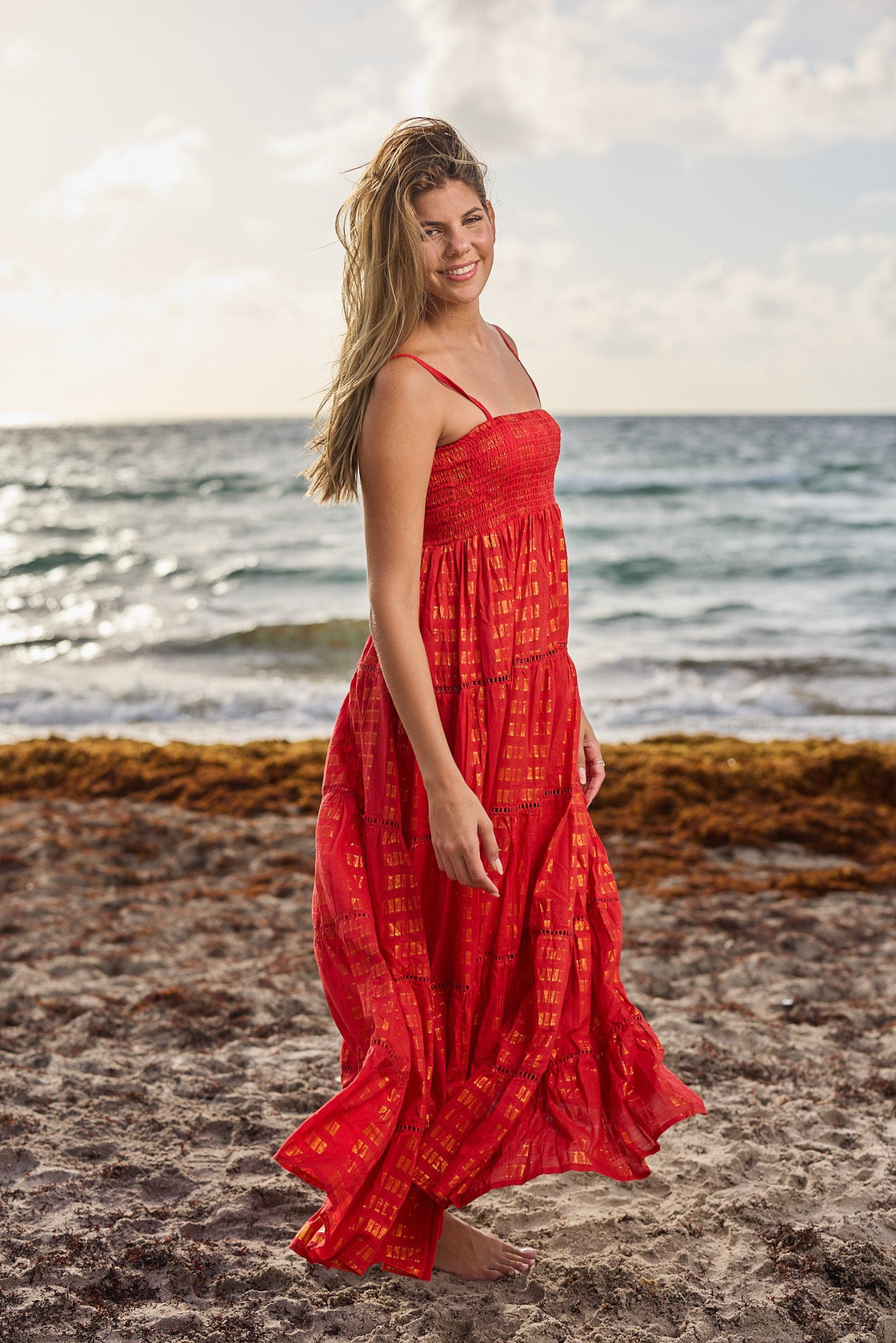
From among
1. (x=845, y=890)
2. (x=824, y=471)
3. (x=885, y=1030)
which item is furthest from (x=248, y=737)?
(x=824, y=471)

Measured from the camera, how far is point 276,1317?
2.32 m

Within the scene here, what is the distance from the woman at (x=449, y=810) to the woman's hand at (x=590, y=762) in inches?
6.3

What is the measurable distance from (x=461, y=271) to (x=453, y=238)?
6cm

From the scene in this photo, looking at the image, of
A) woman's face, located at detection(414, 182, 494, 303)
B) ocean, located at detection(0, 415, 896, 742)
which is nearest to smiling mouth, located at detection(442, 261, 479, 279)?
woman's face, located at detection(414, 182, 494, 303)

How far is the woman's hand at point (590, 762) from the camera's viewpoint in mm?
2480

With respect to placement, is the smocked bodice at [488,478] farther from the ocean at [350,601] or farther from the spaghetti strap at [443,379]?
the ocean at [350,601]

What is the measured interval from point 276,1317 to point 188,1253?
32 cm

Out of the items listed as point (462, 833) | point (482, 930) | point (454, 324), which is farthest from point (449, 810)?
point (454, 324)

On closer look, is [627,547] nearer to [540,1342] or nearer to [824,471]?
[824,471]

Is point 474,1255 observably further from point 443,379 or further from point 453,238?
point 453,238

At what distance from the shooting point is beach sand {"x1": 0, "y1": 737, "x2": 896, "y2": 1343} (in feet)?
7.74

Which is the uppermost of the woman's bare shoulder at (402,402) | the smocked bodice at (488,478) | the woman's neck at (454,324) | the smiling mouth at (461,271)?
the smiling mouth at (461,271)

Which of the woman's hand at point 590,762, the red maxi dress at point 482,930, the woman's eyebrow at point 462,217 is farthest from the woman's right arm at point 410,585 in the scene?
the woman's hand at point 590,762

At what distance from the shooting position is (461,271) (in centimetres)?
213
